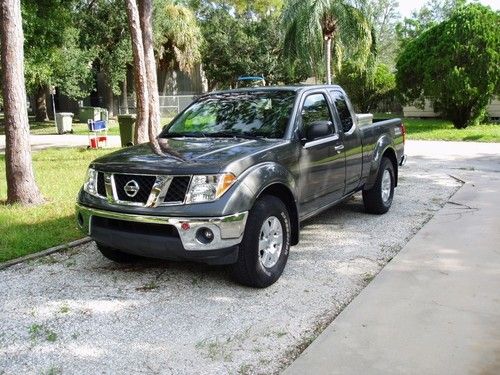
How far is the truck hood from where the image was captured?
13.0 feet

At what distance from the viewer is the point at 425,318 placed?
3.70 meters

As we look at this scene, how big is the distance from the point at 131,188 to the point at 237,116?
60.5 inches

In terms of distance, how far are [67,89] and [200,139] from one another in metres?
24.2

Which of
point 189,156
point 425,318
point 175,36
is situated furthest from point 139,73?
point 175,36

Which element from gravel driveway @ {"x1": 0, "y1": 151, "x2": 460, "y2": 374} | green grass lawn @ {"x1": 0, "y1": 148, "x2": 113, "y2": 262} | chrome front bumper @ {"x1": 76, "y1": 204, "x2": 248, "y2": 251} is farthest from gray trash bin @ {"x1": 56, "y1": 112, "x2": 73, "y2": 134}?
chrome front bumper @ {"x1": 76, "y1": 204, "x2": 248, "y2": 251}

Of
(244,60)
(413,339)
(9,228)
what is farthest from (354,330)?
(244,60)

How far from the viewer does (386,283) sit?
4367 mm

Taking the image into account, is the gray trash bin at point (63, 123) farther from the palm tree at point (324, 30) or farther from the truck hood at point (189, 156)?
the truck hood at point (189, 156)

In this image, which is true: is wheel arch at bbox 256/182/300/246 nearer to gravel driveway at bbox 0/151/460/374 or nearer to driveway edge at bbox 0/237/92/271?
gravel driveway at bbox 0/151/460/374

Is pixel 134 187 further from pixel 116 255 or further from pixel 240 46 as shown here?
pixel 240 46

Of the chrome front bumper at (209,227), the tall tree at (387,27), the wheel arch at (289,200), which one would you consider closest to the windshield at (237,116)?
the wheel arch at (289,200)

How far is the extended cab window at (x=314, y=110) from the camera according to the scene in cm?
514

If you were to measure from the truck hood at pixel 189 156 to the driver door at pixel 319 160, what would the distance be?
39 centimetres

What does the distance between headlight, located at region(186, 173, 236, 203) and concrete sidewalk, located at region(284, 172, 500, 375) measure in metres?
1.30
